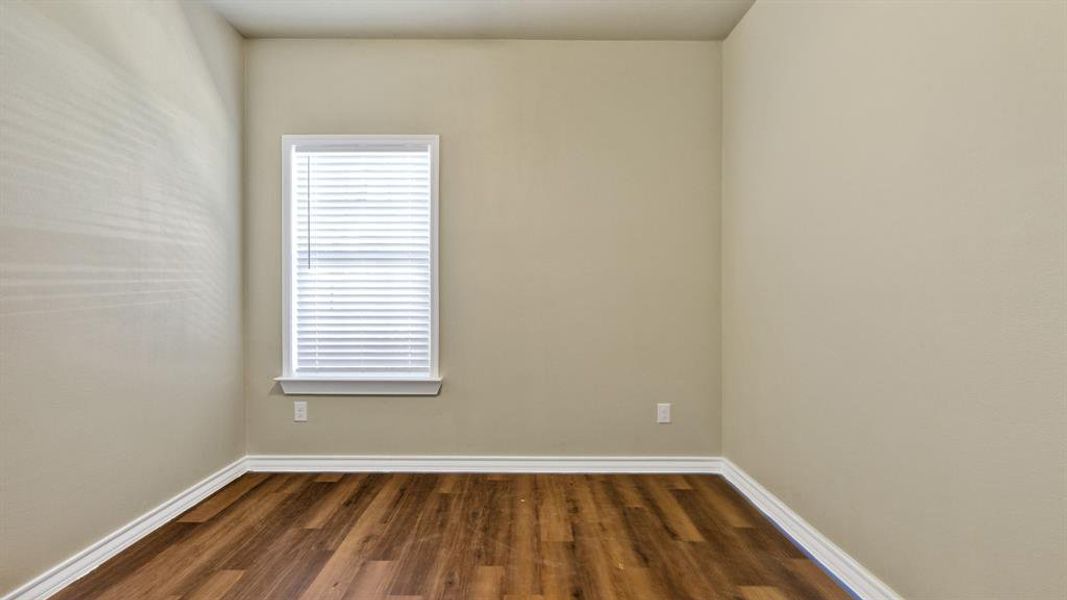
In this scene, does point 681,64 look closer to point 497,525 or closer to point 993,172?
point 993,172

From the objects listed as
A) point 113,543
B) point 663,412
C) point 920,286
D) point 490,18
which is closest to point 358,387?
point 113,543

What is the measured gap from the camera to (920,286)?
1.75m

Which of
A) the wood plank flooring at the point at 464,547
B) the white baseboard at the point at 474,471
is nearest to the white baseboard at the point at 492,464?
the white baseboard at the point at 474,471

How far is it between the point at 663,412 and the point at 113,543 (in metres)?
2.78

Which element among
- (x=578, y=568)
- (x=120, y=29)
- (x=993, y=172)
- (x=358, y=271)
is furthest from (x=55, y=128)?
(x=993, y=172)

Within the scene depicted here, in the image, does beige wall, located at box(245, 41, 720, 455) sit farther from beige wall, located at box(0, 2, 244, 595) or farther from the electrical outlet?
beige wall, located at box(0, 2, 244, 595)

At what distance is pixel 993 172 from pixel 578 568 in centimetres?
188

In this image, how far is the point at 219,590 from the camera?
6.72 feet

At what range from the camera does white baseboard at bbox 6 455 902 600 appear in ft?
6.69

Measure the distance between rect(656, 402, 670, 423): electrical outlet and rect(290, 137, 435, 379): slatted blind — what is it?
1.41 meters

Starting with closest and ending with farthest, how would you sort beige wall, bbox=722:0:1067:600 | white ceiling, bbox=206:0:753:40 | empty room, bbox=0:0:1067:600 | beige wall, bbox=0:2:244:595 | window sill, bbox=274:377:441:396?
1. beige wall, bbox=722:0:1067:600
2. empty room, bbox=0:0:1067:600
3. beige wall, bbox=0:2:244:595
4. white ceiling, bbox=206:0:753:40
5. window sill, bbox=274:377:441:396

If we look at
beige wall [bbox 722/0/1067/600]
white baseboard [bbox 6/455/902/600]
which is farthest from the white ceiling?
white baseboard [bbox 6/455/902/600]

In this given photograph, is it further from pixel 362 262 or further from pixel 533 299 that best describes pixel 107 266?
pixel 533 299

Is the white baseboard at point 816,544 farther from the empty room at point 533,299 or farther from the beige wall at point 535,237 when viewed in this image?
the beige wall at point 535,237
